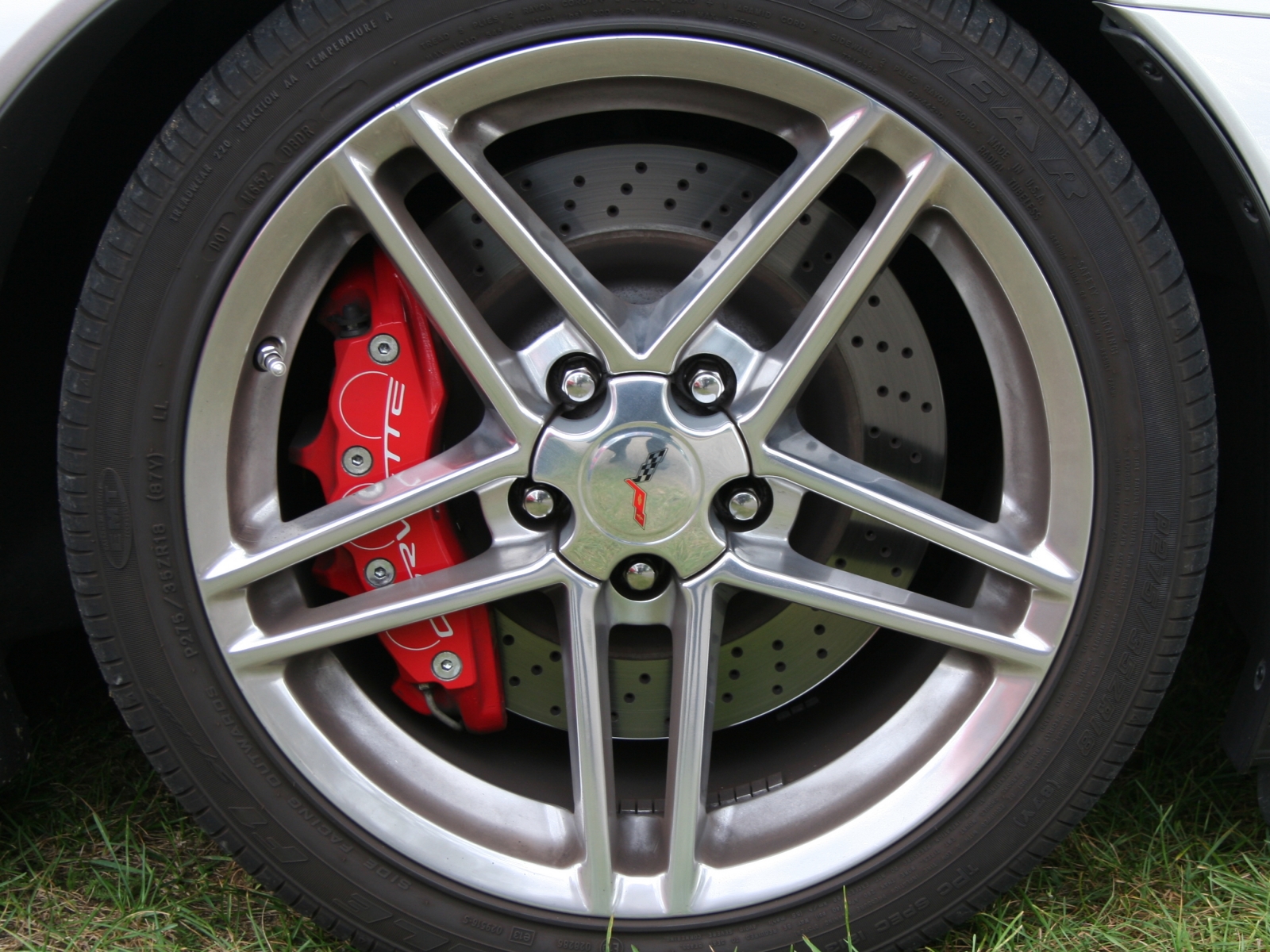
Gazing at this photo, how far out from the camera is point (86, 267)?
4.51 feet

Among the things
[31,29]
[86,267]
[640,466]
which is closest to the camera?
[31,29]

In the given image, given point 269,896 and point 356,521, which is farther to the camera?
point 269,896

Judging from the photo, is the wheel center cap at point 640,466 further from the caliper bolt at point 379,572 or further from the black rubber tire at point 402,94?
the black rubber tire at point 402,94

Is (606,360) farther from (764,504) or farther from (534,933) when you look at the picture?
(534,933)

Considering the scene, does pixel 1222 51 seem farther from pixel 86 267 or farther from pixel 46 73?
pixel 86 267

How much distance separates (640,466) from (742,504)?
0.14m

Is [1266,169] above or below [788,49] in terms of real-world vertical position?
below

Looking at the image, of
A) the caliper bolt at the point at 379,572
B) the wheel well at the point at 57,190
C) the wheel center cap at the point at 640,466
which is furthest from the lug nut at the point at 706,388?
the wheel well at the point at 57,190

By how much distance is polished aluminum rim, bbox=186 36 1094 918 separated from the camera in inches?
42.8

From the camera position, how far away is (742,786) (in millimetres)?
1347

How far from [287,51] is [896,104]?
0.64 m

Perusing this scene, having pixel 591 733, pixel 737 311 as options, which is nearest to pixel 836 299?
pixel 737 311

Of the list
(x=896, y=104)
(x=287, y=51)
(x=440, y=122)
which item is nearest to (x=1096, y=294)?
(x=896, y=104)

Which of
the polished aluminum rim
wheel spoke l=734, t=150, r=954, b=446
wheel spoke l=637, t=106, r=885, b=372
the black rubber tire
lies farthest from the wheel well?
wheel spoke l=734, t=150, r=954, b=446
